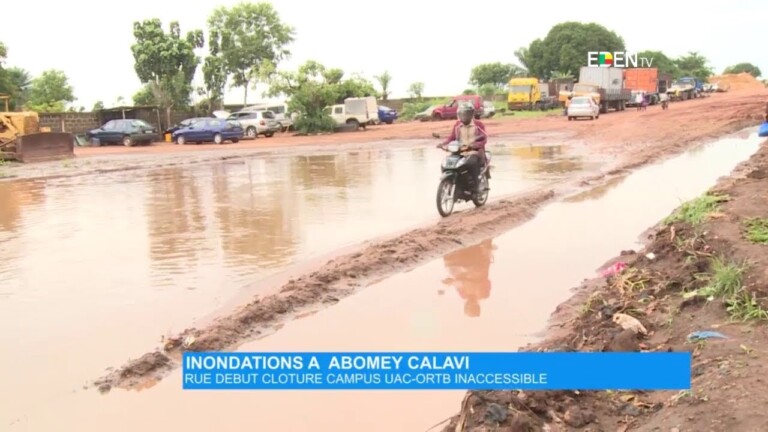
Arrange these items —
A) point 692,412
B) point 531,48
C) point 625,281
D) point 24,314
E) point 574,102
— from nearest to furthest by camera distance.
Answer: point 692,412
point 625,281
point 24,314
point 574,102
point 531,48

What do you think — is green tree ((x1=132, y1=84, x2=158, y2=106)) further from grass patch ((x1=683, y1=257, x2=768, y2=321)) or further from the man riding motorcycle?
grass patch ((x1=683, y1=257, x2=768, y2=321))

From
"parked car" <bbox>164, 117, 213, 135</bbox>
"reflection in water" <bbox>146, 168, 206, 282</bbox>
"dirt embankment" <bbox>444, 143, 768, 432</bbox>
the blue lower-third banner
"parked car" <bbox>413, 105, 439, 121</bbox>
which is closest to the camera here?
the blue lower-third banner

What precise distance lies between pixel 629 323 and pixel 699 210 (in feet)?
10.4

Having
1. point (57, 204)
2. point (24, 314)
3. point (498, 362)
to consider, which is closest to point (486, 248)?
point (24, 314)

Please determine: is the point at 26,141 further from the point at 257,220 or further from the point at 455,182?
the point at 455,182

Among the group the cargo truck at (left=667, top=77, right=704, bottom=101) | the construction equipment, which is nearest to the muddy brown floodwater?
the construction equipment

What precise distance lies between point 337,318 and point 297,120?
106 ft

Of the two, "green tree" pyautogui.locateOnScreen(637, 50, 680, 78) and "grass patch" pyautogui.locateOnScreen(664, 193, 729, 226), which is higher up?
"green tree" pyautogui.locateOnScreen(637, 50, 680, 78)

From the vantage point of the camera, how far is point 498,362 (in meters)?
2.31

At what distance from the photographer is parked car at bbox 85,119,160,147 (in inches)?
1281

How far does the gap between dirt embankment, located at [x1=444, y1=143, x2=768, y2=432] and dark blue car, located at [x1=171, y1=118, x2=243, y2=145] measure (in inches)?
1076

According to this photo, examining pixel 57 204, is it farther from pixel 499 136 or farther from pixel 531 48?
pixel 531 48

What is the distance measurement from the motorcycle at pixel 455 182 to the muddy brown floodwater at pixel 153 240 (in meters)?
0.44

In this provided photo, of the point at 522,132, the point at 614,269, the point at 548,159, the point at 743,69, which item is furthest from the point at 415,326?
the point at 743,69
